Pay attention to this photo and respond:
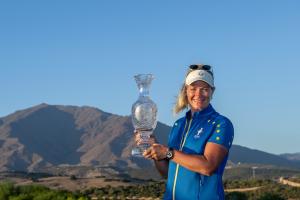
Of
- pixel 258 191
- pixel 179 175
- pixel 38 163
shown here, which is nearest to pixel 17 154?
pixel 38 163

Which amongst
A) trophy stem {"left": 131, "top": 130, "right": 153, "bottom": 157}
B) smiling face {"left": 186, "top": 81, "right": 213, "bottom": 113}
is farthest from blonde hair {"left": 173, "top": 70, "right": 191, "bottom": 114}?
trophy stem {"left": 131, "top": 130, "right": 153, "bottom": 157}

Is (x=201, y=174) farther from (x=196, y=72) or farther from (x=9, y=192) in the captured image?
(x=9, y=192)

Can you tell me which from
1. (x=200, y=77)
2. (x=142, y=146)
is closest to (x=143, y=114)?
(x=142, y=146)

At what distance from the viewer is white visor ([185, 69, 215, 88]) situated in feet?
15.7

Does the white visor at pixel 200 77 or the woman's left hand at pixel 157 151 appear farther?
the white visor at pixel 200 77

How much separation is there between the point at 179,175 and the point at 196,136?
332 mm

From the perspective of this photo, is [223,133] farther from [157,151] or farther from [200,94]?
[157,151]

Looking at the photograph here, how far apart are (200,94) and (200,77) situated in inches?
5.7

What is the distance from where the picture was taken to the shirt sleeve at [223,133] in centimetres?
461

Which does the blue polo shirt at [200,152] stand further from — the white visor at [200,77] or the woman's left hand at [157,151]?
the woman's left hand at [157,151]

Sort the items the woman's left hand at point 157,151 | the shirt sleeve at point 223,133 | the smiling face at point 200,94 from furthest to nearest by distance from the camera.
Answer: the smiling face at point 200,94, the shirt sleeve at point 223,133, the woman's left hand at point 157,151

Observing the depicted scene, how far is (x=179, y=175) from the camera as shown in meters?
4.79

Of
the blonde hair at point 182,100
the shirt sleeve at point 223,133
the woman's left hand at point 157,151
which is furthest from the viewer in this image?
the blonde hair at point 182,100

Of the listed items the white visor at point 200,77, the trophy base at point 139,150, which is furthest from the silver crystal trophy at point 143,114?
the white visor at point 200,77
